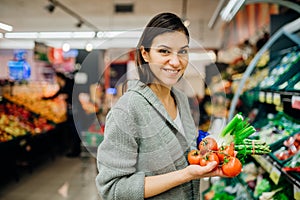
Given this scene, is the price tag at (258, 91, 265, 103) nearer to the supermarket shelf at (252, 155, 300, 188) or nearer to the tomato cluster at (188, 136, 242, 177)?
the supermarket shelf at (252, 155, 300, 188)

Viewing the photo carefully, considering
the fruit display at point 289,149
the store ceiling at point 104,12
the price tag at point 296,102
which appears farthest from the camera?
the store ceiling at point 104,12

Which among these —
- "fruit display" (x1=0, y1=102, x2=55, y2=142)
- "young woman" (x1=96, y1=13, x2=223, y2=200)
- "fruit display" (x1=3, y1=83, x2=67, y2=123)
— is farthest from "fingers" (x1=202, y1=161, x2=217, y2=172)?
"fruit display" (x1=3, y1=83, x2=67, y2=123)

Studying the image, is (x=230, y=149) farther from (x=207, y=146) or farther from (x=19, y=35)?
(x=19, y=35)

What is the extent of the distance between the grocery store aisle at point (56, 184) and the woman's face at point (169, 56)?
340cm

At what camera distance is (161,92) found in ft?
4.08

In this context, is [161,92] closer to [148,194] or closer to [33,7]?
[148,194]

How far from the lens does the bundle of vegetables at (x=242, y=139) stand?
4.10 feet

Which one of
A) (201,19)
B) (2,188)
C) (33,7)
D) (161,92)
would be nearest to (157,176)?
(161,92)

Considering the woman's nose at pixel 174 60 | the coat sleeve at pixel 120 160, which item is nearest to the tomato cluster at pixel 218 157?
the coat sleeve at pixel 120 160

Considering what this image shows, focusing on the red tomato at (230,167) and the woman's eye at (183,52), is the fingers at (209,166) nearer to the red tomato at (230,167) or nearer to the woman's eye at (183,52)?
the red tomato at (230,167)

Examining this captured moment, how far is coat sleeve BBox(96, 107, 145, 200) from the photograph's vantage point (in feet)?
3.57

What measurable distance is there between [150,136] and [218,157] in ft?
0.83

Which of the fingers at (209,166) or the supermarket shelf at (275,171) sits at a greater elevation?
the fingers at (209,166)

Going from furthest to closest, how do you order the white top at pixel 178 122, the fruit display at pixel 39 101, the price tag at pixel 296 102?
the fruit display at pixel 39 101 → the price tag at pixel 296 102 → the white top at pixel 178 122
